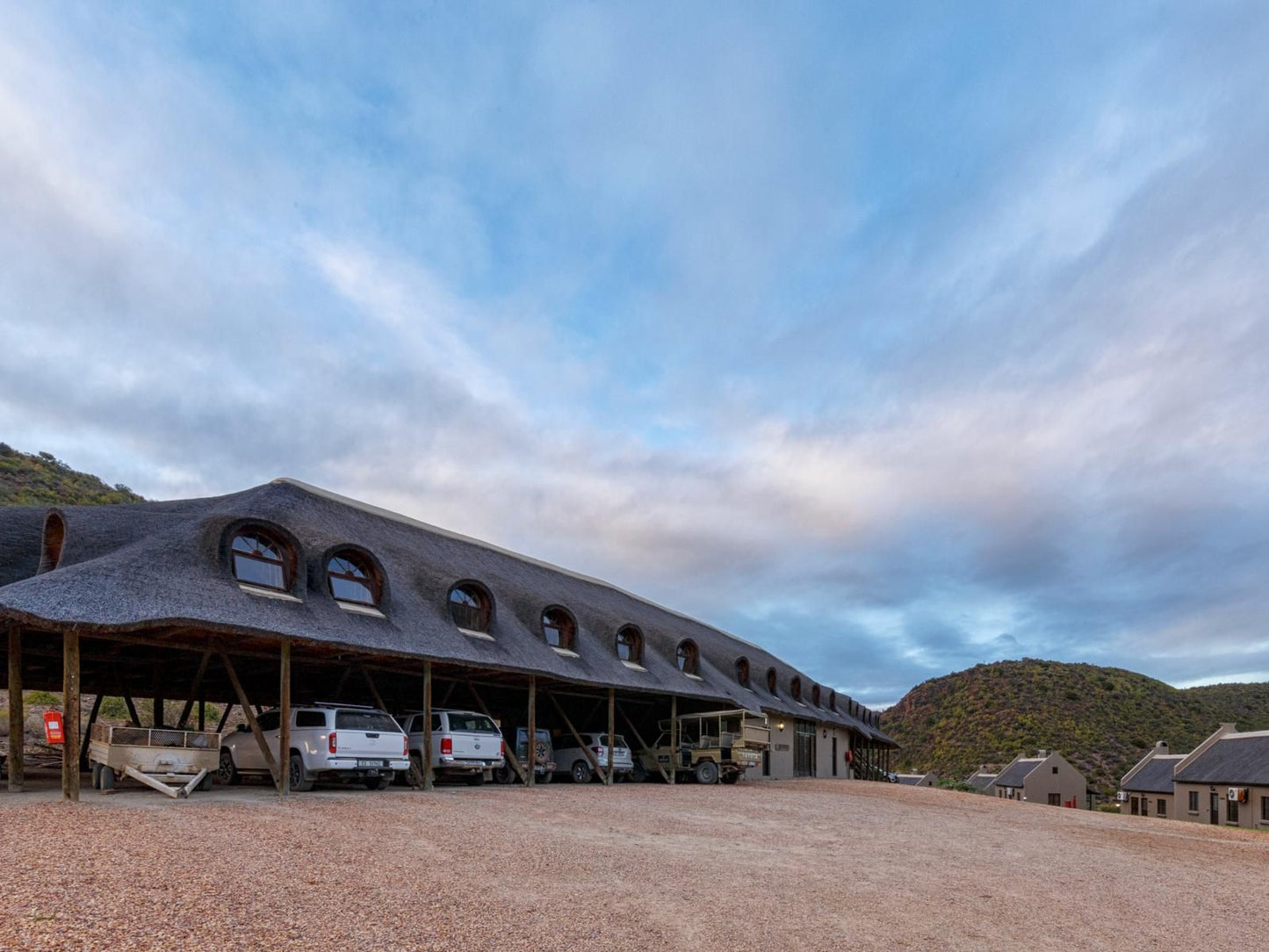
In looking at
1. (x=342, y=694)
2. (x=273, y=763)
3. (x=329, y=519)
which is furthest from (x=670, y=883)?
(x=342, y=694)

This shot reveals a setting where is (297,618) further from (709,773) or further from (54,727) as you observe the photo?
(709,773)

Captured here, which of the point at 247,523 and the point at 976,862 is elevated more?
the point at 247,523

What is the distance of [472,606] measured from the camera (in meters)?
22.3

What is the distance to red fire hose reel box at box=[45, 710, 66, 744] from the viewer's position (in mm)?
12139

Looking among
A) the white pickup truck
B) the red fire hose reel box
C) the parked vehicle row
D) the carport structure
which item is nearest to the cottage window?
the carport structure

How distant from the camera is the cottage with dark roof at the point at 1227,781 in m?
37.3

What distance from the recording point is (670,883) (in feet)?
28.1

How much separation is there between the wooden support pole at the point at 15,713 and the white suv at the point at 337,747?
388 cm

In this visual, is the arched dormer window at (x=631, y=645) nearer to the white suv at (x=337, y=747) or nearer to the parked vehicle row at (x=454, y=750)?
the parked vehicle row at (x=454, y=750)

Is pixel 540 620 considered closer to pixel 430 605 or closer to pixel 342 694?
pixel 430 605

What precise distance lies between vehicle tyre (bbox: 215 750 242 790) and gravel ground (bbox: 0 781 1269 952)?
3.58 meters

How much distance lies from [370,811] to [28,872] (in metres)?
6.21

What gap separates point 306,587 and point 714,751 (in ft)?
50.6

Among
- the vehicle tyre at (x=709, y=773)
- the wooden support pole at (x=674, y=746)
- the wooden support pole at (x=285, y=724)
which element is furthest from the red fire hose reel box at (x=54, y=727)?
the vehicle tyre at (x=709, y=773)
